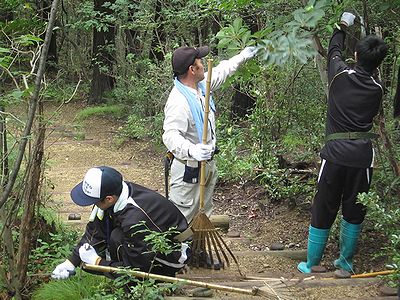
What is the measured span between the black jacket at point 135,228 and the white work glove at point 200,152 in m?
0.57

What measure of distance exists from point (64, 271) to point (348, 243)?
7.70 feet

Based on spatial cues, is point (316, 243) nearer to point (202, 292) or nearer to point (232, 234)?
point (202, 292)

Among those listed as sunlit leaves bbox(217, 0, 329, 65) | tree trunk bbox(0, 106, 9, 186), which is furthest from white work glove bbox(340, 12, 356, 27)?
tree trunk bbox(0, 106, 9, 186)

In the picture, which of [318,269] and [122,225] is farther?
[318,269]

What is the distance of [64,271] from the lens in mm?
4160

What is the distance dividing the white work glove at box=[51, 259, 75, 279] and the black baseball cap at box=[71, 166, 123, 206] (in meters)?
0.53

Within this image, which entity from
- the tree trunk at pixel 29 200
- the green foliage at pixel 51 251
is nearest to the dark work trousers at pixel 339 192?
the green foliage at pixel 51 251

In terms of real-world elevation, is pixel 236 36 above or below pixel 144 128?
above

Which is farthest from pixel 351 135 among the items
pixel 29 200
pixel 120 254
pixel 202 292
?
pixel 29 200

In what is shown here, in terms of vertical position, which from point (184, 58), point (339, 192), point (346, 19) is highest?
point (346, 19)

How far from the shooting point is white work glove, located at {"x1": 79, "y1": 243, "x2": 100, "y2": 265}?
404cm

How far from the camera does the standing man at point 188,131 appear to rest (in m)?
4.67

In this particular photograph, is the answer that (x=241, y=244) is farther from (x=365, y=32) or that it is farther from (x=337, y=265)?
(x=365, y=32)

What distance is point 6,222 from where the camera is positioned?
439 centimetres
